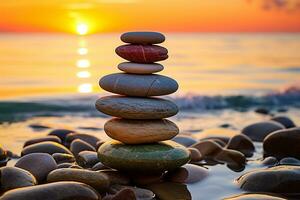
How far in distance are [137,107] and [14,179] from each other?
161cm

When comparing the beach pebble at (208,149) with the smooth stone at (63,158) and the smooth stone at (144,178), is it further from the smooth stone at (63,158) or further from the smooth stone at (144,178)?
the smooth stone at (63,158)

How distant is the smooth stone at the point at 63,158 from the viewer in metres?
7.16

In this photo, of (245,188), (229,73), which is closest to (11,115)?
(245,188)

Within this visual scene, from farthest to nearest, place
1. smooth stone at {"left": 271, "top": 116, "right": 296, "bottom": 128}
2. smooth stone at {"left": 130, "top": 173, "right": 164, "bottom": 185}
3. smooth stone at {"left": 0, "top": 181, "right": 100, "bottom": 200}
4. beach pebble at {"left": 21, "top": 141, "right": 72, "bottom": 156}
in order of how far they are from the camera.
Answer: smooth stone at {"left": 271, "top": 116, "right": 296, "bottom": 128}
beach pebble at {"left": 21, "top": 141, "right": 72, "bottom": 156}
smooth stone at {"left": 130, "top": 173, "right": 164, "bottom": 185}
smooth stone at {"left": 0, "top": 181, "right": 100, "bottom": 200}

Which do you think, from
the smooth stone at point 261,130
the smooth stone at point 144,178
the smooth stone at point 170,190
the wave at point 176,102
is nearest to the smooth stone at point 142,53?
the smooth stone at point 144,178

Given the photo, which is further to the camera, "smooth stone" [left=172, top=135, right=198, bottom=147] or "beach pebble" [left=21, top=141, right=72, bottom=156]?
"smooth stone" [left=172, top=135, right=198, bottom=147]

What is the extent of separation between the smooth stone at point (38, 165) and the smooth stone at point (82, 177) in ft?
1.60

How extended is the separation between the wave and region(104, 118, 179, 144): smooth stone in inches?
268

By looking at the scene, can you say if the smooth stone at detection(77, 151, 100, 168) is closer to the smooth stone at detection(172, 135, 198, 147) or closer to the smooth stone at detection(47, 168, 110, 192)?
the smooth stone at detection(47, 168, 110, 192)

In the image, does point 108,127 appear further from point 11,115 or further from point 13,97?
point 13,97

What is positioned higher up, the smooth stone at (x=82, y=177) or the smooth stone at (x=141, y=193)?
the smooth stone at (x=82, y=177)

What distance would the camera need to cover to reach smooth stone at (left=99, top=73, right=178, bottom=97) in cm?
629

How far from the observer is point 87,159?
7.16 metres

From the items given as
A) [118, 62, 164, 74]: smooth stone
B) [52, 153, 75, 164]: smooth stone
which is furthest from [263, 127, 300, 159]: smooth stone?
[52, 153, 75, 164]: smooth stone
